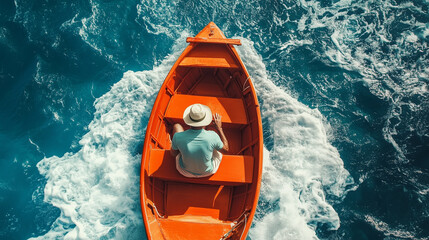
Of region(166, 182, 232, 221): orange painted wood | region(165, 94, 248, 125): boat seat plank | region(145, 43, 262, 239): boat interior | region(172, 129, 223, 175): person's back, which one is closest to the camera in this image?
region(172, 129, 223, 175): person's back

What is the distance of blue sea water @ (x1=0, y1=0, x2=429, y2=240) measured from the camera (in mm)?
8047

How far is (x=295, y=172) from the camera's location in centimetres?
859

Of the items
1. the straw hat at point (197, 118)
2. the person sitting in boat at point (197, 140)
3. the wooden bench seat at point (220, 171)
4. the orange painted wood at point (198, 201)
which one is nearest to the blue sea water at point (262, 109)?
the orange painted wood at point (198, 201)

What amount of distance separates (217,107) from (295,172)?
351 cm

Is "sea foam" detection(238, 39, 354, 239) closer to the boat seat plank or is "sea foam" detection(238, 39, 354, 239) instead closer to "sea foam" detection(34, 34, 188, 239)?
the boat seat plank

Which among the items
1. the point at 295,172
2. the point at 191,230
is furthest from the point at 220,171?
the point at 295,172

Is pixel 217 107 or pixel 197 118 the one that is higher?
pixel 197 118

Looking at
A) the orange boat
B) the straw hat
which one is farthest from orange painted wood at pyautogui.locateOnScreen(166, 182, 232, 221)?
the straw hat

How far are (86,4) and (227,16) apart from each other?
6230 mm

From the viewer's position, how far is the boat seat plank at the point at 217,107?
7492 millimetres

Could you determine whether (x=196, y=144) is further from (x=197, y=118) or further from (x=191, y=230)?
(x=191, y=230)

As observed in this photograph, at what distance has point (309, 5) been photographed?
11.3m

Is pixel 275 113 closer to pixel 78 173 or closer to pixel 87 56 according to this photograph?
pixel 78 173

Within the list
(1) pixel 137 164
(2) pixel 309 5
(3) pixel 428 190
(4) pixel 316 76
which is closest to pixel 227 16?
(2) pixel 309 5
